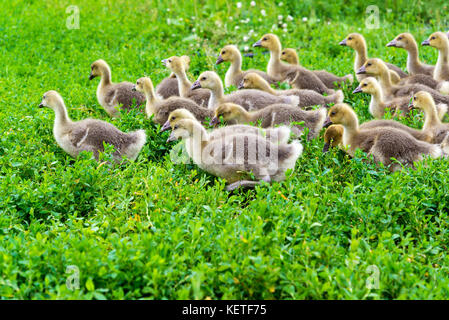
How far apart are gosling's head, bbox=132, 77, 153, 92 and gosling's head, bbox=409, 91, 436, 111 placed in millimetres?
3437

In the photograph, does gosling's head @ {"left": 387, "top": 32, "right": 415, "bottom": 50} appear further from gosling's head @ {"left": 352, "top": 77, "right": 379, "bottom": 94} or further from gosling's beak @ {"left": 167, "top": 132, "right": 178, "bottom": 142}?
gosling's beak @ {"left": 167, "top": 132, "right": 178, "bottom": 142}

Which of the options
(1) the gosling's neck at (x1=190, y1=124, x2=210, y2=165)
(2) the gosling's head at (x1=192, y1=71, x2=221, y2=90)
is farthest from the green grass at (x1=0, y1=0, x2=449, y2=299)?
(2) the gosling's head at (x1=192, y1=71, x2=221, y2=90)

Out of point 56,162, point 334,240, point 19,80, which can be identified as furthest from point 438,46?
point 19,80

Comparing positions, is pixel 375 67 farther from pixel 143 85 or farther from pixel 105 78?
pixel 105 78

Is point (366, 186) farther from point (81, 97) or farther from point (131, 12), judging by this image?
point (131, 12)

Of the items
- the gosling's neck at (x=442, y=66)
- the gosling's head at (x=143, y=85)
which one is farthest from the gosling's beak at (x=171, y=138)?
the gosling's neck at (x=442, y=66)

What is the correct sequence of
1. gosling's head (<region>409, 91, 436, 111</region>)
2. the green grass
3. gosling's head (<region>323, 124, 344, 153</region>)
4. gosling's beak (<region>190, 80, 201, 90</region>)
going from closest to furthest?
the green grass → gosling's head (<region>323, 124, 344, 153</region>) → gosling's head (<region>409, 91, 436, 111</region>) → gosling's beak (<region>190, 80, 201, 90</region>)

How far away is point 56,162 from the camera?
5.66 metres

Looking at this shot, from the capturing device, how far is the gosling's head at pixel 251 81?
25.3ft

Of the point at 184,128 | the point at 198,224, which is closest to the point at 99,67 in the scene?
the point at 184,128

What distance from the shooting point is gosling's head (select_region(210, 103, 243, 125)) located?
21.5ft

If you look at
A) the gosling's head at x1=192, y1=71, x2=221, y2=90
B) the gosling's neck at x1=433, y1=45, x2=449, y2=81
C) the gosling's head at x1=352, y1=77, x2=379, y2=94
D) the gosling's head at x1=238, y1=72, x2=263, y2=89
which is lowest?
the gosling's head at x1=352, y1=77, x2=379, y2=94

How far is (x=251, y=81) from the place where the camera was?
774 centimetres
